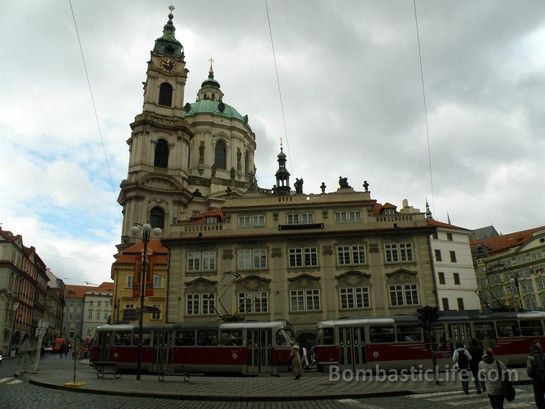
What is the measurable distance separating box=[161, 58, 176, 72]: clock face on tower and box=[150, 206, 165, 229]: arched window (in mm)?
24569

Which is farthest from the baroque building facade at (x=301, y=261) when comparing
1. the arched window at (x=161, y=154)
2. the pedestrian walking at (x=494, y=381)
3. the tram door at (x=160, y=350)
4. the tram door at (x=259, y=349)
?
the arched window at (x=161, y=154)

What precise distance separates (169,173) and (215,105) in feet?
80.4

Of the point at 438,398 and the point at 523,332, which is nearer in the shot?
the point at 438,398

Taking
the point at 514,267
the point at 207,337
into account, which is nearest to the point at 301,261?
the point at 207,337

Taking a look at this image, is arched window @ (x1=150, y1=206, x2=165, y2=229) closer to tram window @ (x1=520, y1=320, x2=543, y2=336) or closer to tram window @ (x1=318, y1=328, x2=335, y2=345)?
tram window @ (x1=318, y1=328, x2=335, y2=345)

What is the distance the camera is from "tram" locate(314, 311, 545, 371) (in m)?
23.3

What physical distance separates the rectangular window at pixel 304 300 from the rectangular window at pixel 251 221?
6110 mm

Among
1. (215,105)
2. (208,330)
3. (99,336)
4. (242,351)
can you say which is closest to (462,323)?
(242,351)

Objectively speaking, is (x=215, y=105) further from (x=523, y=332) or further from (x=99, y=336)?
(x=523, y=332)

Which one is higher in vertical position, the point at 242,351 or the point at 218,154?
the point at 218,154

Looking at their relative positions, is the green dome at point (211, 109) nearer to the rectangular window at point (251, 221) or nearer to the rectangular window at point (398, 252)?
the rectangular window at point (251, 221)

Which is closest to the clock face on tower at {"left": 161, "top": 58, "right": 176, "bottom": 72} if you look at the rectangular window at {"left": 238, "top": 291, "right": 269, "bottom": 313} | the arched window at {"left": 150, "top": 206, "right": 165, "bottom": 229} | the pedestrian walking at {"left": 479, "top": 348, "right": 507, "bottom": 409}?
the arched window at {"left": 150, "top": 206, "right": 165, "bottom": 229}

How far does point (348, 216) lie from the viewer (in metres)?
37.0

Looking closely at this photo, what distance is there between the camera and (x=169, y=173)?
223 feet
